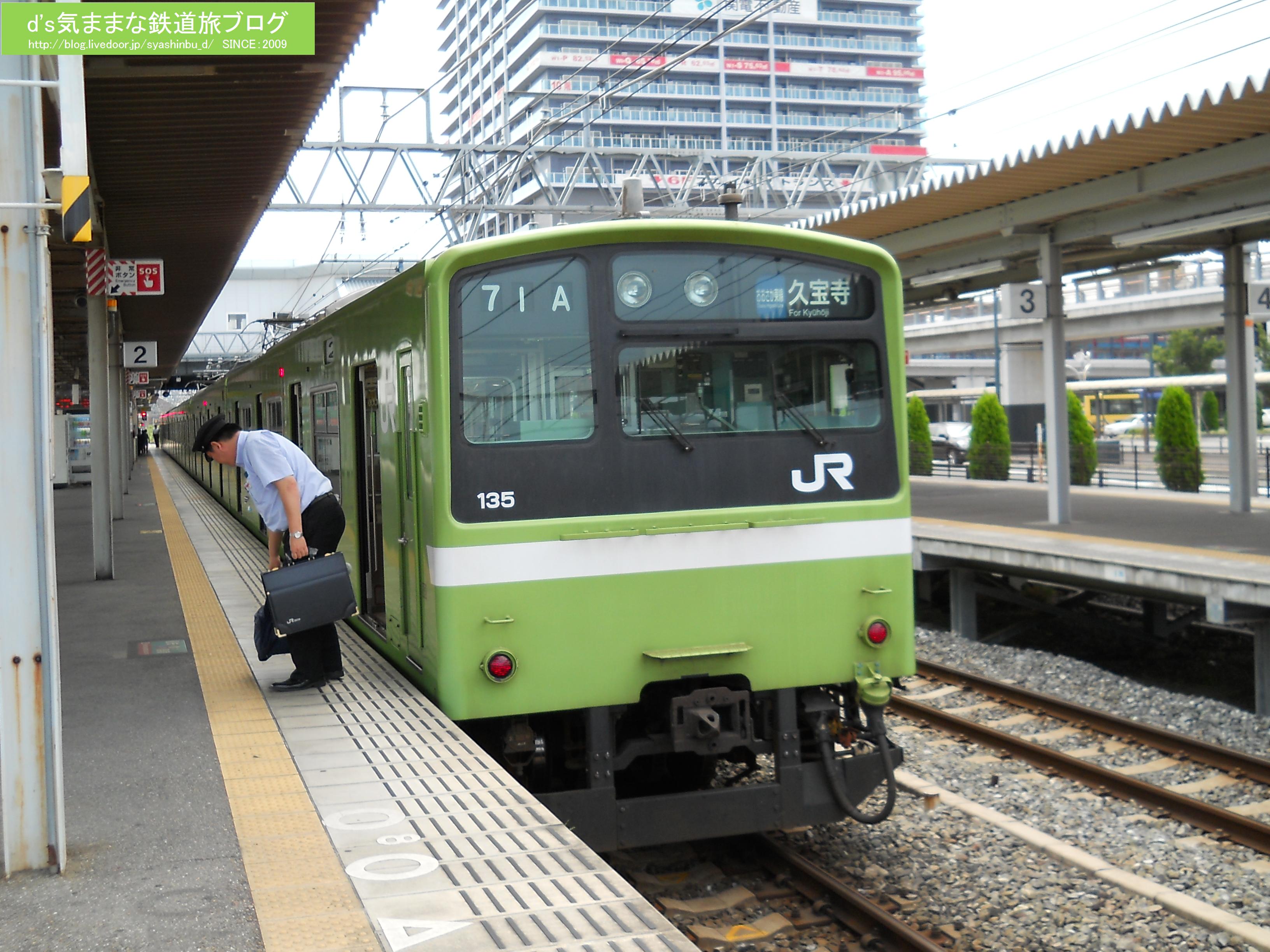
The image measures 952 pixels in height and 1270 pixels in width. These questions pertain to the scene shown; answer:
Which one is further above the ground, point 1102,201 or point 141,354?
point 1102,201

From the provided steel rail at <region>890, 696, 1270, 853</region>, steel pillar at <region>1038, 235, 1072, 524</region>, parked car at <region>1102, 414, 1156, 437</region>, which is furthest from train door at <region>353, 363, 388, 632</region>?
parked car at <region>1102, 414, 1156, 437</region>

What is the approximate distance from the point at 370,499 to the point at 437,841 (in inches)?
141

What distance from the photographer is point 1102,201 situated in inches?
476

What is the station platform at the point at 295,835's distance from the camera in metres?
3.34

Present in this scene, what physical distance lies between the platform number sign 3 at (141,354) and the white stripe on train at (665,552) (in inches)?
662

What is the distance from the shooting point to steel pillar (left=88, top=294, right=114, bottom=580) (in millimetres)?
11859

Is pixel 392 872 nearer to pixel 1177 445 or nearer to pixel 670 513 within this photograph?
pixel 670 513

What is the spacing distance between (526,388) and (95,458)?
8786 mm

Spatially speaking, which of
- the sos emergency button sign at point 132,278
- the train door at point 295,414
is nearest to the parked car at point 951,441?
the sos emergency button sign at point 132,278

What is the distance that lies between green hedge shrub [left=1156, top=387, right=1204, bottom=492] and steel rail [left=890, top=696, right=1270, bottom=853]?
1176 centimetres

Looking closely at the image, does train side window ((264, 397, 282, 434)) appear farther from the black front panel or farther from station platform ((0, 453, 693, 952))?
the black front panel

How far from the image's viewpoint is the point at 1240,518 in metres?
13.9

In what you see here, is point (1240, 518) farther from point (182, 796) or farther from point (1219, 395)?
point (1219, 395)

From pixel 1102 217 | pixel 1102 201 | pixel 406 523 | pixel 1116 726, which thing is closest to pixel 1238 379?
pixel 1102 217
